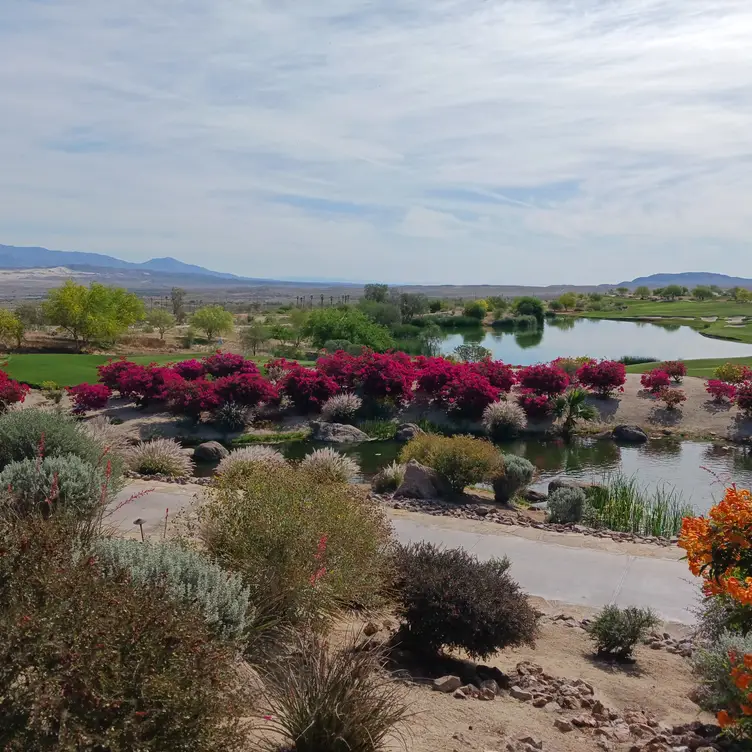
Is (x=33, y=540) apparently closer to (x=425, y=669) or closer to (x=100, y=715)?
(x=100, y=715)

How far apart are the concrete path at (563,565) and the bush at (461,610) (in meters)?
1.81

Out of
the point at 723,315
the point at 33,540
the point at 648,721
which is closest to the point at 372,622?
the point at 648,721

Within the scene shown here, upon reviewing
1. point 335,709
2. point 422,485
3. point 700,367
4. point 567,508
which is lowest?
point 422,485

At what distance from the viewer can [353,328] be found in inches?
1585

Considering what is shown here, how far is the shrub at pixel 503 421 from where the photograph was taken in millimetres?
21906

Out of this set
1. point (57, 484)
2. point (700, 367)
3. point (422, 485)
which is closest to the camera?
point (57, 484)

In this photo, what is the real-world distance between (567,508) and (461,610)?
659 centimetres

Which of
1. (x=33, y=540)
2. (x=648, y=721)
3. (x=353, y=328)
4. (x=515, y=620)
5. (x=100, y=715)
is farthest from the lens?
(x=353, y=328)

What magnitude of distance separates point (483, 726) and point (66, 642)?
262cm

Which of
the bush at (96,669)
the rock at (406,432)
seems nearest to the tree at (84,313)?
the rock at (406,432)

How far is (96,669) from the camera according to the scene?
293 centimetres

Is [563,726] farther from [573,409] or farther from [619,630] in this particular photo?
[573,409]

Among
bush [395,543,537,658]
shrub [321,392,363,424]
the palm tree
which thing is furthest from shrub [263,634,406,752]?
the palm tree

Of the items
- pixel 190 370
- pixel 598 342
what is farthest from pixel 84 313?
pixel 598 342
